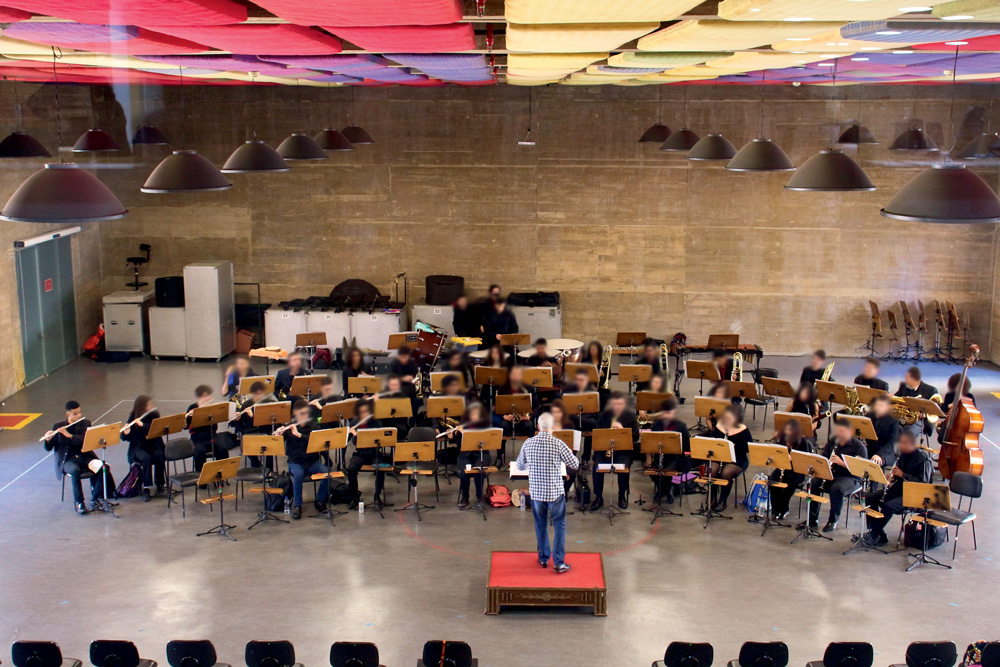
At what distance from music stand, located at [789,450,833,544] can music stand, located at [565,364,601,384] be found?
9.85 ft

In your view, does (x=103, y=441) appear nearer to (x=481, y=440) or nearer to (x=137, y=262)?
(x=481, y=440)

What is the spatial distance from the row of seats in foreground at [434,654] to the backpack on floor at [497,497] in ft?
14.2

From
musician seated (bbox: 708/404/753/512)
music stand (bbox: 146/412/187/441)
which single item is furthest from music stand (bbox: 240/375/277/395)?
musician seated (bbox: 708/404/753/512)

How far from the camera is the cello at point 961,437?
10.8m

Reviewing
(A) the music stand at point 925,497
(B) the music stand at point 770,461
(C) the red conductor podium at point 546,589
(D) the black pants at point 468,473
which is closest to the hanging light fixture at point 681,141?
(B) the music stand at point 770,461

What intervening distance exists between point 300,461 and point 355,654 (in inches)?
174

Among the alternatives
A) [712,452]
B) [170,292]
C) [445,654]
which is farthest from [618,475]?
[170,292]

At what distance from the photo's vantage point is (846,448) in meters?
10.2

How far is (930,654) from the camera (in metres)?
6.49

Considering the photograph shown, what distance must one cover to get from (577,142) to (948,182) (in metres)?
12.7

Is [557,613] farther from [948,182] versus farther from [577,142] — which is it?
[577,142]

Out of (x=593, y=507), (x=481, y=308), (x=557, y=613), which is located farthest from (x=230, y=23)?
(x=481, y=308)

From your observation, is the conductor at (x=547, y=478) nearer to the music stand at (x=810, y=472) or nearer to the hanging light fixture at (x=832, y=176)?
the music stand at (x=810, y=472)

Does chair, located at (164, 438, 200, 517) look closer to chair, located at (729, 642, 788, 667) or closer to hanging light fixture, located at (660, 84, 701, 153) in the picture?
chair, located at (729, 642, 788, 667)
